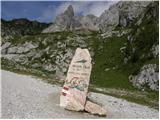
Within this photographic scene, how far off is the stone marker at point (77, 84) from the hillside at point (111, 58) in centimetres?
1865

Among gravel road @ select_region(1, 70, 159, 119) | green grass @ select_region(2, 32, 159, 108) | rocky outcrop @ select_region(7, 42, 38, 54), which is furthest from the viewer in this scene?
rocky outcrop @ select_region(7, 42, 38, 54)

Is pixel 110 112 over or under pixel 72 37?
under

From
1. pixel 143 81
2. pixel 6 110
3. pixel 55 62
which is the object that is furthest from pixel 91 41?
pixel 6 110

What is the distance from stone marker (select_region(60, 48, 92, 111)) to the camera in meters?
31.1

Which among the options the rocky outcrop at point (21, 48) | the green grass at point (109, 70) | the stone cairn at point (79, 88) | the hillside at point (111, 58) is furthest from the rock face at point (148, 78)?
the rocky outcrop at point (21, 48)

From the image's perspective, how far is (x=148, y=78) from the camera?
7844 cm

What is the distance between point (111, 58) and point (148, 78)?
31.8m

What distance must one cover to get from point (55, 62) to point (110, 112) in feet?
284

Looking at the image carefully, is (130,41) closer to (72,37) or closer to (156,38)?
(156,38)

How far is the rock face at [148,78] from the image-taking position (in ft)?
250

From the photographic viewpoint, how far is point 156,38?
90812 mm

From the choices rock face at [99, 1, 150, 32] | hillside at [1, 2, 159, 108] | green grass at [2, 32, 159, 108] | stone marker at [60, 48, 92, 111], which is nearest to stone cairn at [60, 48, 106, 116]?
stone marker at [60, 48, 92, 111]

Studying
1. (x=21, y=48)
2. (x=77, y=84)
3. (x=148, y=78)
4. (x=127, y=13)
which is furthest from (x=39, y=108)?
(x=127, y=13)

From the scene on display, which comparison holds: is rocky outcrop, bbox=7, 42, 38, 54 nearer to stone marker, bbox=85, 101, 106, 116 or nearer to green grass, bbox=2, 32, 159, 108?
green grass, bbox=2, 32, 159, 108
